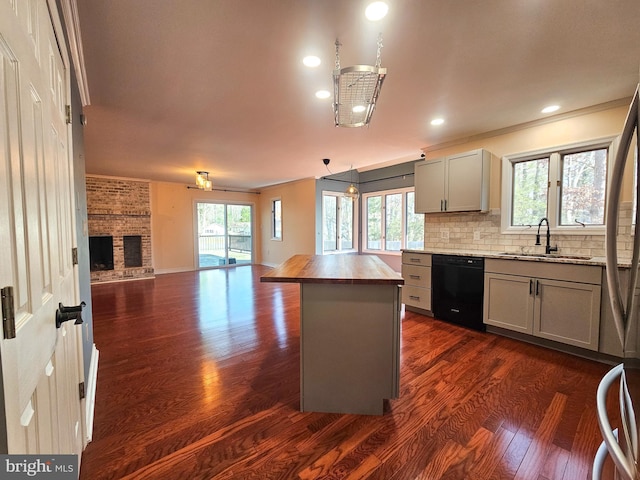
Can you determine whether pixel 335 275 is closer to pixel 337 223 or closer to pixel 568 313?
pixel 568 313

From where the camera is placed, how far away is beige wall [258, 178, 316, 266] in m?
6.96

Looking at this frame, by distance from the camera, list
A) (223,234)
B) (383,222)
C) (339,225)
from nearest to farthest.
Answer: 1. (383,222)
2. (339,225)
3. (223,234)

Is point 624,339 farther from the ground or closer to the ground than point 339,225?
closer to the ground

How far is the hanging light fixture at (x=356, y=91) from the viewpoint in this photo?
4.57 feet

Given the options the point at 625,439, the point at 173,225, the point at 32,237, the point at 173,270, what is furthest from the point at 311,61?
the point at 173,270

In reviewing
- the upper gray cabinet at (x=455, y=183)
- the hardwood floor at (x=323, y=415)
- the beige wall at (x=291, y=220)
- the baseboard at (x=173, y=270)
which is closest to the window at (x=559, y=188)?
the upper gray cabinet at (x=455, y=183)

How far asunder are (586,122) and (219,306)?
4915mm

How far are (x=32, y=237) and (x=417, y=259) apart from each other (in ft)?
12.0

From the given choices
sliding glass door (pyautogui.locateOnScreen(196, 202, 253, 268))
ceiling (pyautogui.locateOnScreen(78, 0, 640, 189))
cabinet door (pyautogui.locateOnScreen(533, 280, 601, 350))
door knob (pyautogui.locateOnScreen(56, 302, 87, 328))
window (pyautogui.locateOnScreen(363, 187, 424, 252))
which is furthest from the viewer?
sliding glass door (pyautogui.locateOnScreen(196, 202, 253, 268))

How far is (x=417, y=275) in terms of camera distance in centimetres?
376

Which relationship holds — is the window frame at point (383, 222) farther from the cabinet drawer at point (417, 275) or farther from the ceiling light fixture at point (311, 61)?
the ceiling light fixture at point (311, 61)

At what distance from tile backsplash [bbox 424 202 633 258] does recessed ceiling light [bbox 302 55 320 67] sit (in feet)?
9.07

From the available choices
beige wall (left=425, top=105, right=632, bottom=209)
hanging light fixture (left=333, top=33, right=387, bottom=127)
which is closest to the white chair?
hanging light fixture (left=333, top=33, right=387, bottom=127)

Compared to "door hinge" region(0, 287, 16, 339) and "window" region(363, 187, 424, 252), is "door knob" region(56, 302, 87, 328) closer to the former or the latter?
"door hinge" region(0, 287, 16, 339)
